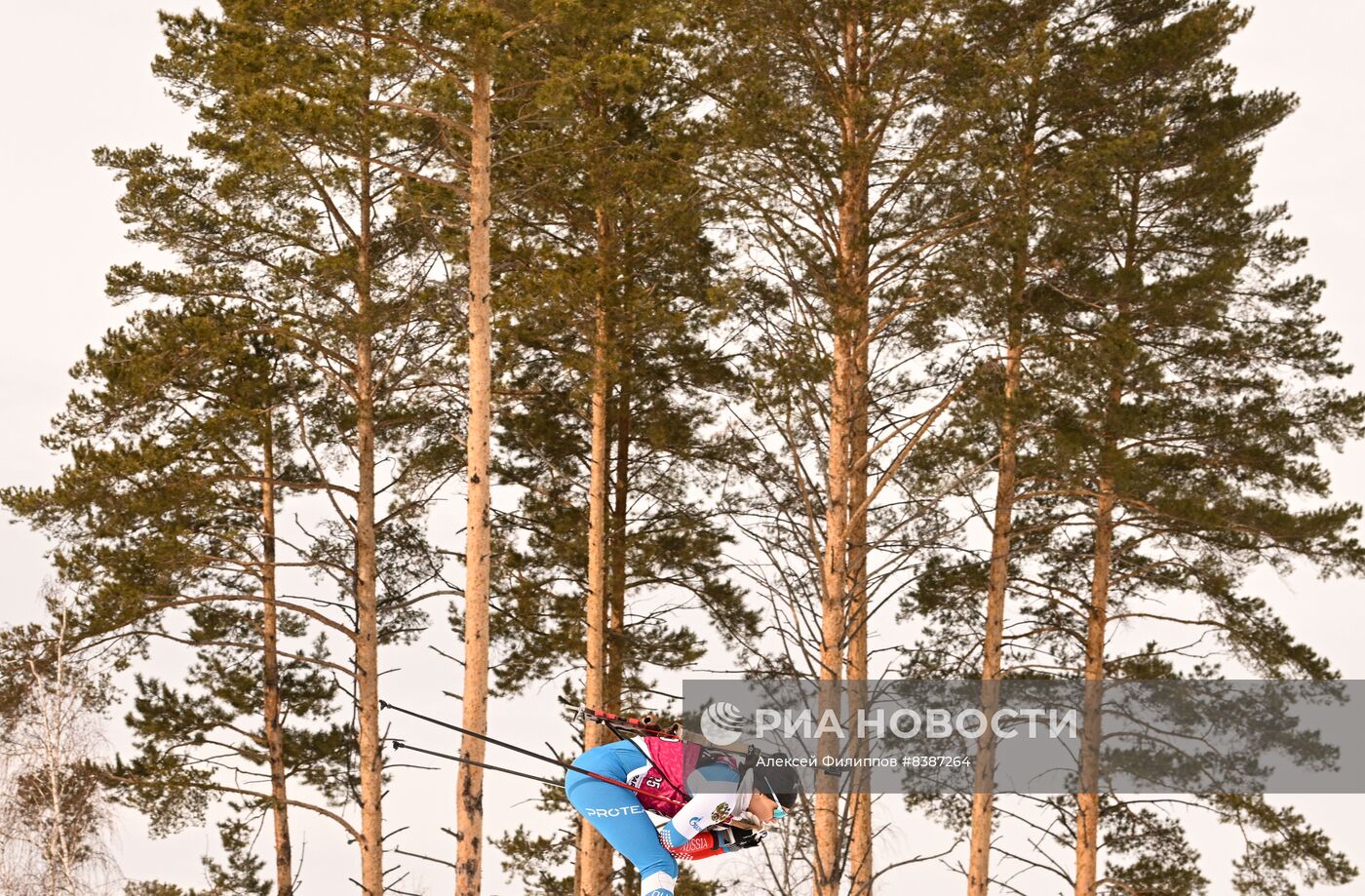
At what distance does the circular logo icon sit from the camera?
7.05 metres

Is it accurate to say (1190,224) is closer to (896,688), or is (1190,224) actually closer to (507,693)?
(896,688)

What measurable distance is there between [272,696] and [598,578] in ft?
16.4

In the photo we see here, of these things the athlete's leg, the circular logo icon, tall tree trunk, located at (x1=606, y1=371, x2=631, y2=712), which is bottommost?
the athlete's leg

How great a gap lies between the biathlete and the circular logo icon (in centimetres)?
9

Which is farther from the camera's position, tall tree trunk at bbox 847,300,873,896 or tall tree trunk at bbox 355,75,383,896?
tall tree trunk at bbox 355,75,383,896

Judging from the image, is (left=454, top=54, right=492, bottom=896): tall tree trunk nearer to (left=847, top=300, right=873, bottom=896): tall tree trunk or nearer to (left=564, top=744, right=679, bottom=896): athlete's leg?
(left=847, top=300, right=873, bottom=896): tall tree trunk

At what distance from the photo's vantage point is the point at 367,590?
1611 centimetres

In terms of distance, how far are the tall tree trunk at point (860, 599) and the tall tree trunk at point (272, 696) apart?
723 cm

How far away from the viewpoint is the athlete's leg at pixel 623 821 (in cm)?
666

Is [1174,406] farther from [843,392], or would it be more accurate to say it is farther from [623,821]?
[623,821]

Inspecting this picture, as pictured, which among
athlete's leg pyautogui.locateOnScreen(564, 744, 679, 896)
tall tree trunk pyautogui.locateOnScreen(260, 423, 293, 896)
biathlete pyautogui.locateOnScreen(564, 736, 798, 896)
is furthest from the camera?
tall tree trunk pyautogui.locateOnScreen(260, 423, 293, 896)

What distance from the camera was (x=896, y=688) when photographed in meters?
17.4

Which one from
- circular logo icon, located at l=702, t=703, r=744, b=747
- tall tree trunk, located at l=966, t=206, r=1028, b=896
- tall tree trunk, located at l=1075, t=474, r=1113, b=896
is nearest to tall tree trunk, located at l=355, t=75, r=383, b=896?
tall tree trunk, located at l=966, t=206, r=1028, b=896

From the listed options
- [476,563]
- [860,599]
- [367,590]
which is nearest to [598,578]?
[367,590]
